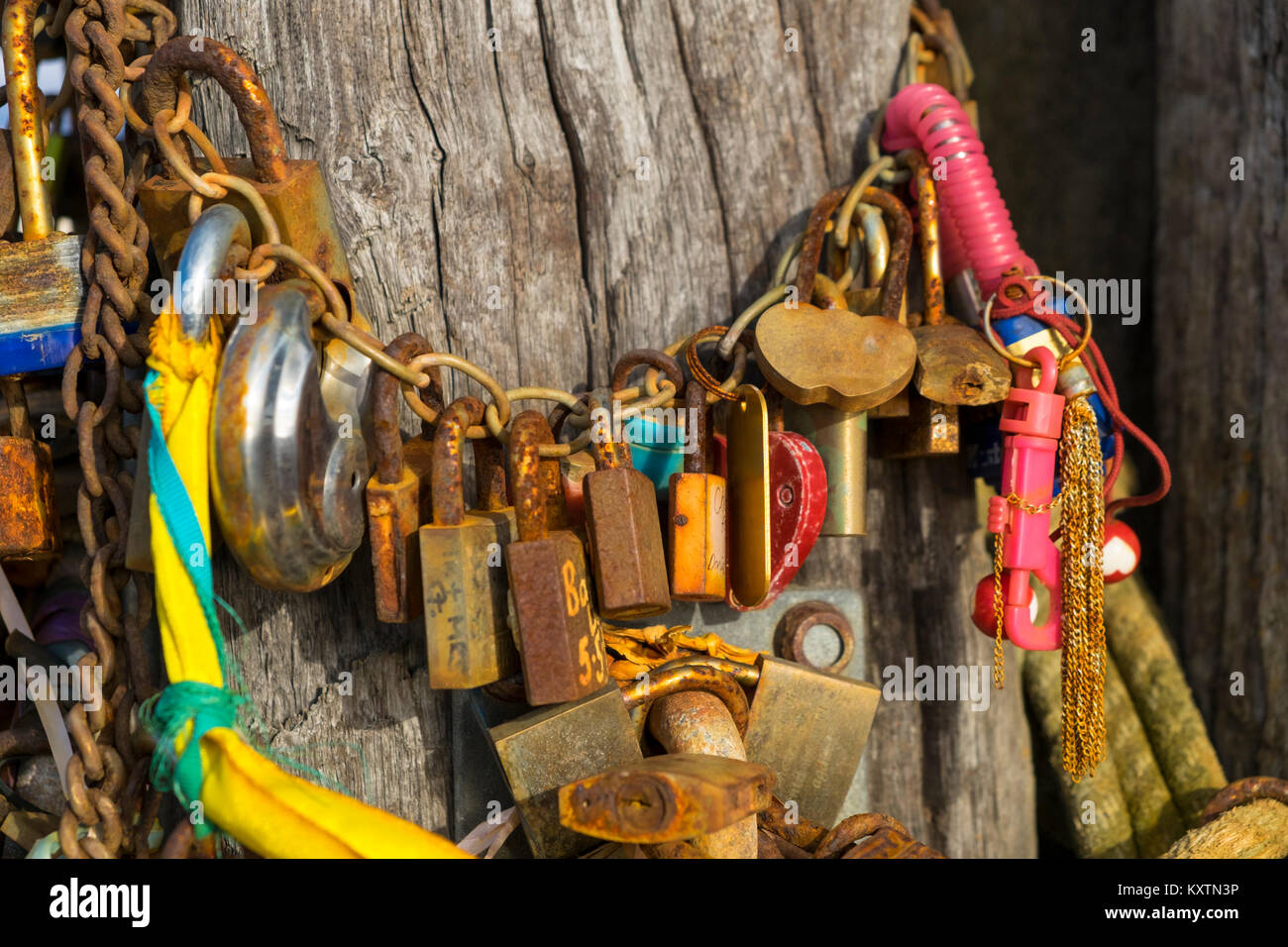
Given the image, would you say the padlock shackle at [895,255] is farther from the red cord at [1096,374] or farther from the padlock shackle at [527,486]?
the padlock shackle at [527,486]

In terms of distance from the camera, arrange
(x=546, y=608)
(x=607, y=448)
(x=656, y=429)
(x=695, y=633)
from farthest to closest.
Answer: (x=695, y=633) → (x=656, y=429) → (x=607, y=448) → (x=546, y=608)

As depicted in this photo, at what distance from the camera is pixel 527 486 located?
1162 mm

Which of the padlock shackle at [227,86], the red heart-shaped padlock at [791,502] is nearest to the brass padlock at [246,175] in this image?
the padlock shackle at [227,86]

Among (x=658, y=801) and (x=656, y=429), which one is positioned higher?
(x=656, y=429)

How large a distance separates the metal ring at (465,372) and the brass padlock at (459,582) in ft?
0.14

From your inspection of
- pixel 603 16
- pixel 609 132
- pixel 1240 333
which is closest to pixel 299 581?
pixel 609 132

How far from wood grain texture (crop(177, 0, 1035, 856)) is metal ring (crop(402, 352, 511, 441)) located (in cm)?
16

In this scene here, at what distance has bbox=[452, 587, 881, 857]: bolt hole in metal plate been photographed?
134 cm

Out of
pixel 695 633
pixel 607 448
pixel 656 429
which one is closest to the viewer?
pixel 607 448

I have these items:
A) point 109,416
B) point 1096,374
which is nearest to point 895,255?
point 1096,374

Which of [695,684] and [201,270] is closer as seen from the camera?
[201,270]

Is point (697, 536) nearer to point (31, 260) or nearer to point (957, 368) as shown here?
point (957, 368)

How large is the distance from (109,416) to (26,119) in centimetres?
43

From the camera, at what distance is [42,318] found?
1.25m
